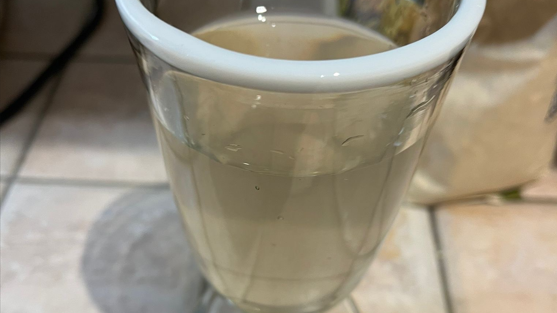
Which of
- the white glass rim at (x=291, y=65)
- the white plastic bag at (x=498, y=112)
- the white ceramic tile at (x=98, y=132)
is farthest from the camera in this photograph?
the white ceramic tile at (x=98, y=132)

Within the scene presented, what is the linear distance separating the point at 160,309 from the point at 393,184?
0.62ft

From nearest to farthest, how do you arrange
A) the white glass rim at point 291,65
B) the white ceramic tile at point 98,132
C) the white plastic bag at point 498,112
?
the white glass rim at point 291,65 → the white plastic bag at point 498,112 → the white ceramic tile at point 98,132

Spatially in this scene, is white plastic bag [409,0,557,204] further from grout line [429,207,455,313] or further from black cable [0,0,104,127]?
black cable [0,0,104,127]

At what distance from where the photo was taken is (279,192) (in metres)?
0.18

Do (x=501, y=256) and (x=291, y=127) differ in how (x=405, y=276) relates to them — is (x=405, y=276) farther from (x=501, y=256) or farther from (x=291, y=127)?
(x=291, y=127)

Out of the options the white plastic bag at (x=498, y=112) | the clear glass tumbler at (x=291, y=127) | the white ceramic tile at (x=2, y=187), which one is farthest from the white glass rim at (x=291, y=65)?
the white ceramic tile at (x=2, y=187)

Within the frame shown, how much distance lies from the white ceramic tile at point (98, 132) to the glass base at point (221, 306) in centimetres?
12

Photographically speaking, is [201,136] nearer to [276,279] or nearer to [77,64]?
[276,279]

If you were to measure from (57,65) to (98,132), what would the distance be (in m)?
0.10

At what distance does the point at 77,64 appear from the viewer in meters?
0.49

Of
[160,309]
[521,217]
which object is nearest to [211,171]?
[160,309]

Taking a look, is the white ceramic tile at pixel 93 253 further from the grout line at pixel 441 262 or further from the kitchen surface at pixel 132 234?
the grout line at pixel 441 262

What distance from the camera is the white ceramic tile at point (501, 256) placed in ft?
1.08

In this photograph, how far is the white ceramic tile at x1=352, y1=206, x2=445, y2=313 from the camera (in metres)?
0.33
